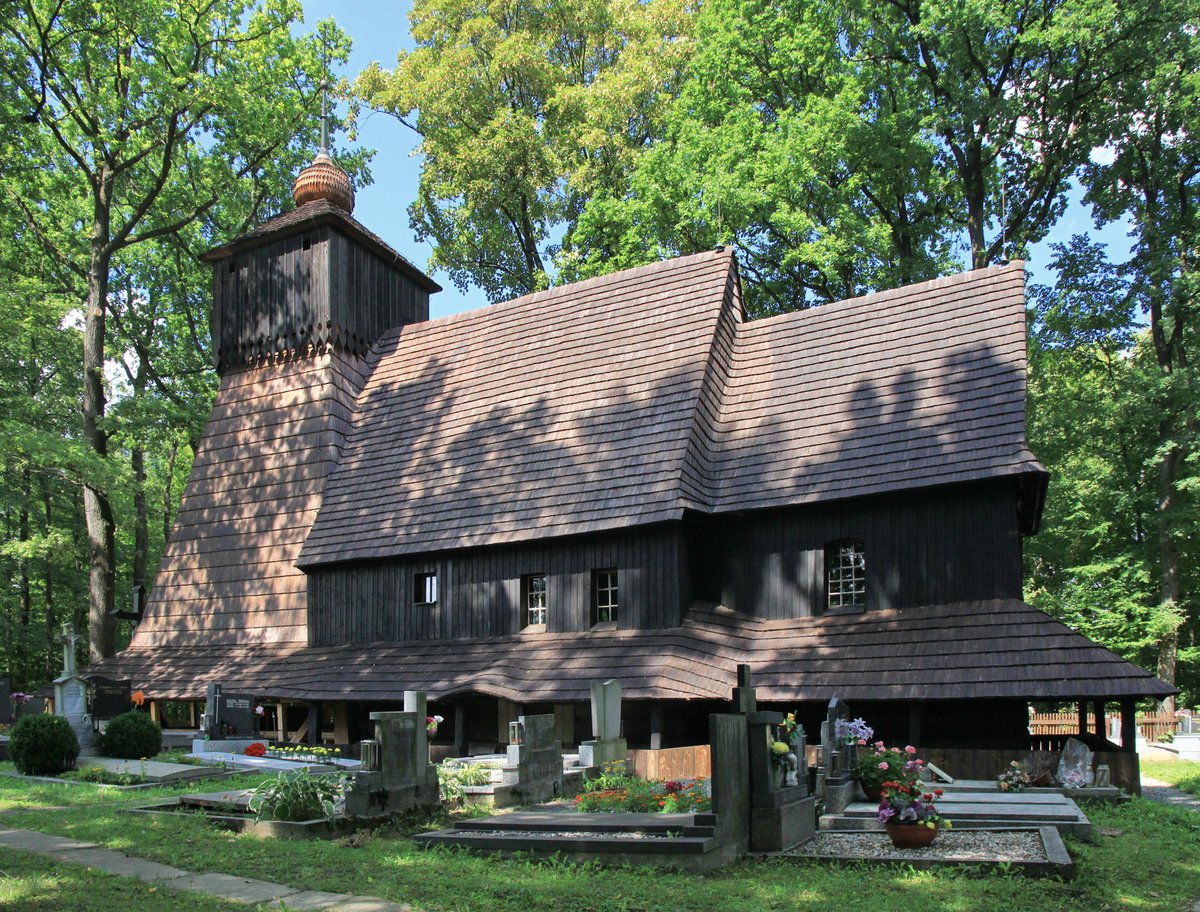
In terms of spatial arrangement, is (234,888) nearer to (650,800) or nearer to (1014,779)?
(650,800)

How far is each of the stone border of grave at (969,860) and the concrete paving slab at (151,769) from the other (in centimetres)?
977

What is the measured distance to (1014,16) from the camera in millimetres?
28047

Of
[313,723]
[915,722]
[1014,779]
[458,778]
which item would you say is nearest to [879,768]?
[1014,779]

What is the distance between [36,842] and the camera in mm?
10312

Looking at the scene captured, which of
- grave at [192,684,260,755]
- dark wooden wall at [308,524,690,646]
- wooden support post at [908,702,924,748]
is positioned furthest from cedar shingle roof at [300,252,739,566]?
wooden support post at [908,702,924,748]

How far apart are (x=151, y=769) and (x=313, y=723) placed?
5201 millimetres

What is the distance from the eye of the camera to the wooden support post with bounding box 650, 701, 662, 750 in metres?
17.6

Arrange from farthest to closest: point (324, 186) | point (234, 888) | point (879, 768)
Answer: point (324, 186) → point (879, 768) → point (234, 888)

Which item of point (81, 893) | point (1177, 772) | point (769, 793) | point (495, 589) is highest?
point (495, 589)

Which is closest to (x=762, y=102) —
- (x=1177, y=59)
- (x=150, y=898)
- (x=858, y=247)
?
(x=858, y=247)

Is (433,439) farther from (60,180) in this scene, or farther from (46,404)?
(46,404)

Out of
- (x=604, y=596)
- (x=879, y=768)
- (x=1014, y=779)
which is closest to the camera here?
(x=879, y=768)

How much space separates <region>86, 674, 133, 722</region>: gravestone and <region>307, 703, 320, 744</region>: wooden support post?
3.42 metres

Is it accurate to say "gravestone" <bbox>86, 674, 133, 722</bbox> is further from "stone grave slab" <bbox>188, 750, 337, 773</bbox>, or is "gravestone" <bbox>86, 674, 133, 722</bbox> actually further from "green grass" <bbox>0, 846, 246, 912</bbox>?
"green grass" <bbox>0, 846, 246, 912</bbox>
